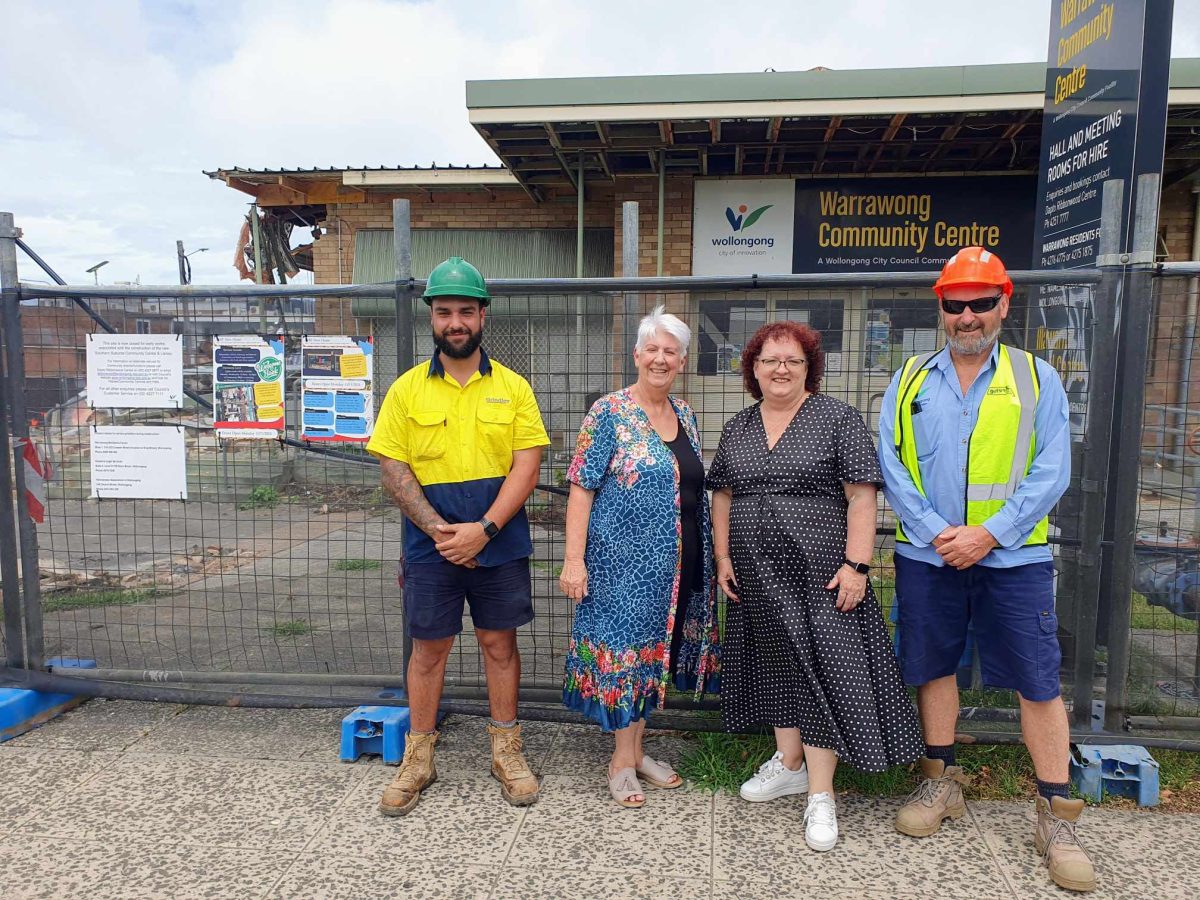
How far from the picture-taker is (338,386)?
3.66m

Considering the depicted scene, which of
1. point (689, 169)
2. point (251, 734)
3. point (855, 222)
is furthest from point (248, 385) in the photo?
point (855, 222)

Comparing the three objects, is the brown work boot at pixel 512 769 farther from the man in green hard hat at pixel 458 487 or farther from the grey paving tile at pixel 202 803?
the grey paving tile at pixel 202 803

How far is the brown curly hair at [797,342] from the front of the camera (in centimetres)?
298

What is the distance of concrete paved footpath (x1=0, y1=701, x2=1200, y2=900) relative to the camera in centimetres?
269

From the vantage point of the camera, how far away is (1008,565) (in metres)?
2.79

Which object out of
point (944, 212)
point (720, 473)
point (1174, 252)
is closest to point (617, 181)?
point (944, 212)

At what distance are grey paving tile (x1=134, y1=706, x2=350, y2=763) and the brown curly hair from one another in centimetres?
247

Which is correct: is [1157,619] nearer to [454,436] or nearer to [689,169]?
[454,436]

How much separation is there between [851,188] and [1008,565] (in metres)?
7.91

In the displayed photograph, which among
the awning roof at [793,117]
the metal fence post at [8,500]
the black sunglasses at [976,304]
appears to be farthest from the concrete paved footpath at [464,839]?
the awning roof at [793,117]

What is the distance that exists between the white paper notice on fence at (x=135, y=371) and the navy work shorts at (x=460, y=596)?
1.56 m

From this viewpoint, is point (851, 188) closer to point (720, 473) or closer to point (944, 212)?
point (944, 212)

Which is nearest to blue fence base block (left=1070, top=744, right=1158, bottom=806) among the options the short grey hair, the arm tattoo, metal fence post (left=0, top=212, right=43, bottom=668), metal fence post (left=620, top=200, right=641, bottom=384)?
the short grey hair

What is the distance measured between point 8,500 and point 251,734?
163 cm
